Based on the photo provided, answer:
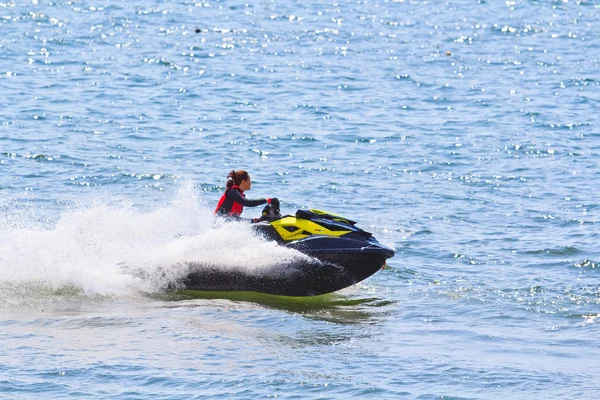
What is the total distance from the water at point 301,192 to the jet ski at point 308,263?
167 mm

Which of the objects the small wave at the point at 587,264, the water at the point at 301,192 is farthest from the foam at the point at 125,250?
the small wave at the point at 587,264

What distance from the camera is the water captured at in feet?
35.4

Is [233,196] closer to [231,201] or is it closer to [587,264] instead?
[231,201]

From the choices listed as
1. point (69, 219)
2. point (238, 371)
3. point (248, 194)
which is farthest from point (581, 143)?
point (238, 371)

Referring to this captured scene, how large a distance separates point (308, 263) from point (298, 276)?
0.23 metres

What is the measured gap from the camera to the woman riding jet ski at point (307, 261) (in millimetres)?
13047

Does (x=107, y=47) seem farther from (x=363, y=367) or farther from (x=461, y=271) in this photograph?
(x=363, y=367)

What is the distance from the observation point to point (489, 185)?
19.9 metres

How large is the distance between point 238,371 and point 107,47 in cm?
2380

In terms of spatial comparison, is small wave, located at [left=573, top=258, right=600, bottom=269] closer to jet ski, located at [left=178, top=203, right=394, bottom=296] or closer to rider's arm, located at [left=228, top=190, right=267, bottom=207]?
jet ski, located at [left=178, top=203, right=394, bottom=296]

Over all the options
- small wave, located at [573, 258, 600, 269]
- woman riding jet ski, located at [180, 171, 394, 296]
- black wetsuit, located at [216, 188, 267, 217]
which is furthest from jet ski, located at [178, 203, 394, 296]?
small wave, located at [573, 258, 600, 269]

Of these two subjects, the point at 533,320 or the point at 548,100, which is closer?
the point at 533,320

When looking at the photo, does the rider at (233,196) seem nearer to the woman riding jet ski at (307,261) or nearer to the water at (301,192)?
the woman riding jet ski at (307,261)

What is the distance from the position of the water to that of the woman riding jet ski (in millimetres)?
168
